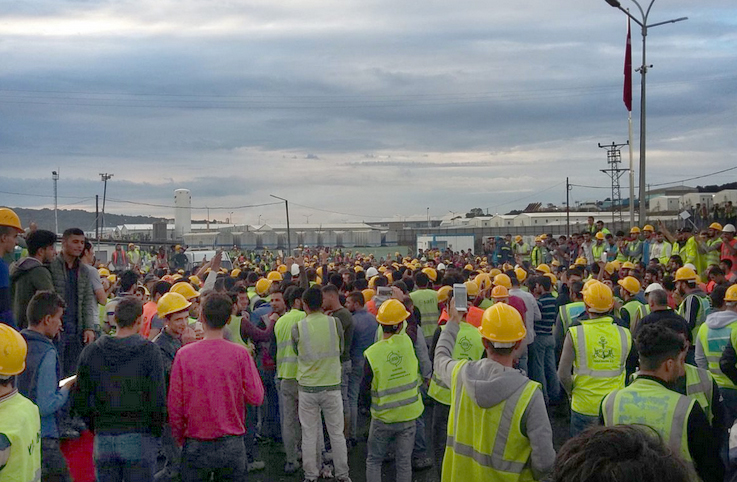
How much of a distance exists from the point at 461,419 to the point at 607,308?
2.61m

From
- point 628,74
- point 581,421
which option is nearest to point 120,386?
point 581,421

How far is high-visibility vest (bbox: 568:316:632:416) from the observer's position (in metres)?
6.13

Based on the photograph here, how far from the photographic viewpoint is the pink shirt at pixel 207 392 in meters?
5.16

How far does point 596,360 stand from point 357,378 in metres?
3.95

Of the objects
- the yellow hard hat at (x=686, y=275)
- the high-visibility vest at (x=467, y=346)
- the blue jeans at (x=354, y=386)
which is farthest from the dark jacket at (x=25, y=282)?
the yellow hard hat at (x=686, y=275)

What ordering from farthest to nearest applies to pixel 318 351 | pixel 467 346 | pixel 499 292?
pixel 499 292
pixel 318 351
pixel 467 346

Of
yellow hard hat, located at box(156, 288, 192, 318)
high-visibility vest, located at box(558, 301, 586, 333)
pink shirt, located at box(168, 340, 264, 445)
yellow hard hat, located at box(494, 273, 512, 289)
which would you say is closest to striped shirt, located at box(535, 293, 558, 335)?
yellow hard hat, located at box(494, 273, 512, 289)

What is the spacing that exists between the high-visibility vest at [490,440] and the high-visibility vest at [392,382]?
2.21 metres

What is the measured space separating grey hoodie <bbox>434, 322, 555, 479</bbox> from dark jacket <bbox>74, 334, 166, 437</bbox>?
238 cm

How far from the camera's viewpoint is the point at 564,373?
6.19m

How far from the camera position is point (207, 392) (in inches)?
204

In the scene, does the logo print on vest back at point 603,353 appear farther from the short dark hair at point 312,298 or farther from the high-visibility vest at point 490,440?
the short dark hair at point 312,298

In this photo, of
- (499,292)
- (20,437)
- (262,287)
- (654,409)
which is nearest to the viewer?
(20,437)

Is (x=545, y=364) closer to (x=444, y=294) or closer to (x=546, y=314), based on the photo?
(x=546, y=314)
